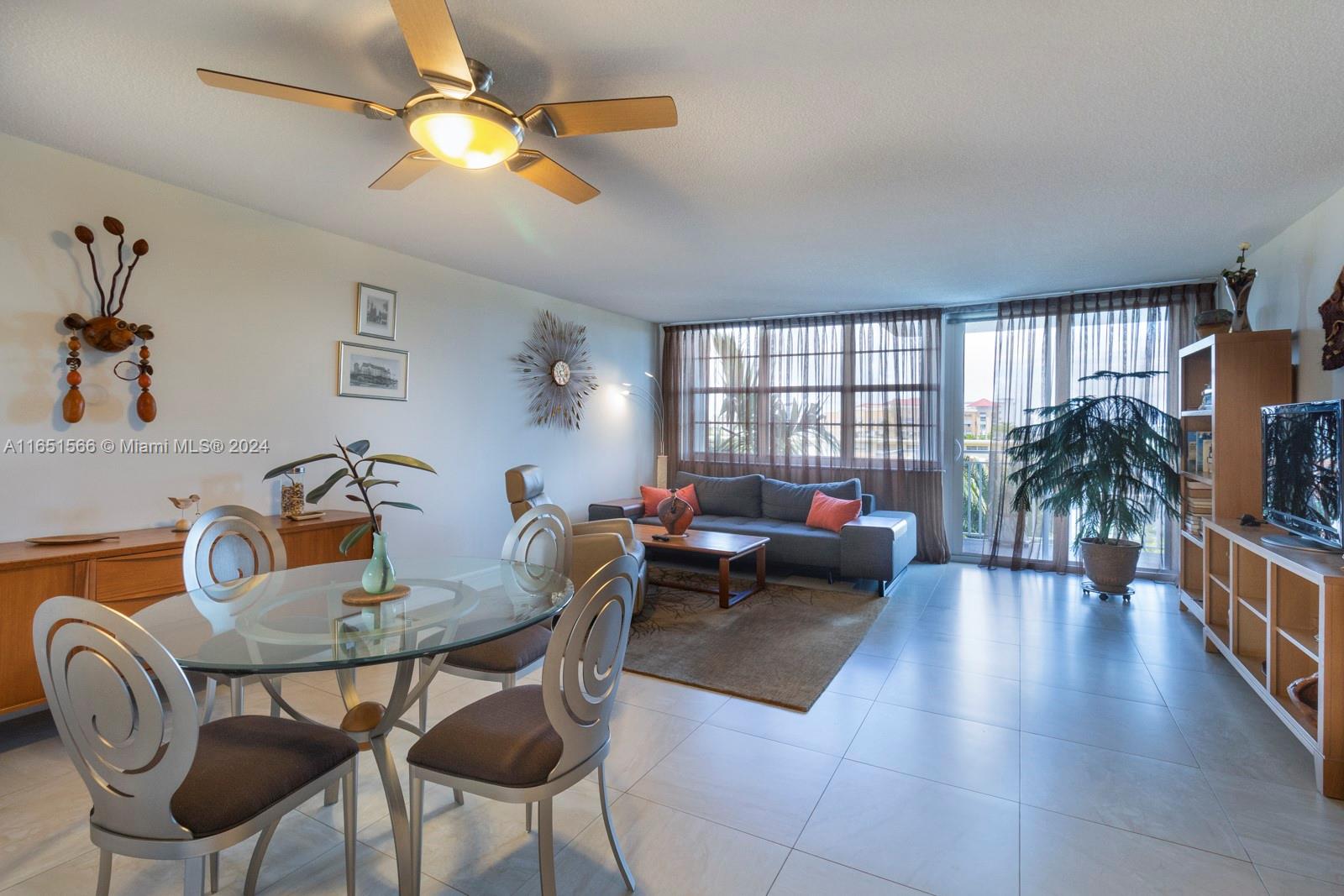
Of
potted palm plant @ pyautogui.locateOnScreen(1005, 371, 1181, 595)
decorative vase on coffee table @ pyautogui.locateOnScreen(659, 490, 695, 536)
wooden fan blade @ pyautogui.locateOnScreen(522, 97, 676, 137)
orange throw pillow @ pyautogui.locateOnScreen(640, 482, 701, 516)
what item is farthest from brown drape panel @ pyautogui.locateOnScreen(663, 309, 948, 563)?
wooden fan blade @ pyautogui.locateOnScreen(522, 97, 676, 137)

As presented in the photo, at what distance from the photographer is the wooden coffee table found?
448cm

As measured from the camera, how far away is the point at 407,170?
2.40 metres

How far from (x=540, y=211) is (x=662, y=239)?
0.82 meters

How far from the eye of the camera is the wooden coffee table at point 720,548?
448cm

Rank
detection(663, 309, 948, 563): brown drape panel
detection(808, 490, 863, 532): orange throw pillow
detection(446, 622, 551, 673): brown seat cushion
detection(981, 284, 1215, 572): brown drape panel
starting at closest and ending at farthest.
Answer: detection(446, 622, 551, 673): brown seat cushion → detection(981, 284, 1215, 572): brown drape panel → detection(808, 490, 863, 532): orange throw pillow → detection(663, 309, 948, 563): brown drape panel

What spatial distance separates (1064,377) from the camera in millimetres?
5324

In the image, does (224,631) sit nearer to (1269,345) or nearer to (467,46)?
(467,46)

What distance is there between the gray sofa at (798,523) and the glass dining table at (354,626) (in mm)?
3124

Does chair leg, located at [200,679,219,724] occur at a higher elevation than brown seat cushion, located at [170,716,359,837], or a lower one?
lower

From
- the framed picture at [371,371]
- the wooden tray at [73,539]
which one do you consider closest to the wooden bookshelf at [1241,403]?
the framed picture at [371,371]

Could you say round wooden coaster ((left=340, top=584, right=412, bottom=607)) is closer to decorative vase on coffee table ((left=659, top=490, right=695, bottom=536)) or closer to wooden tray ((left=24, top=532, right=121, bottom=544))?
wooden tray ((left=24, top=532, right=121, bottom=544))

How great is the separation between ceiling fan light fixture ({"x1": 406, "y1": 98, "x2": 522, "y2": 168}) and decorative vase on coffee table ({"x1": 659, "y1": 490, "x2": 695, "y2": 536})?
10.4ft

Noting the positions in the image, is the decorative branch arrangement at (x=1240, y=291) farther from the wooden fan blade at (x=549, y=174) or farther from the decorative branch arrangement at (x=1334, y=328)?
the wooden fan blade at (x=549, y=174)

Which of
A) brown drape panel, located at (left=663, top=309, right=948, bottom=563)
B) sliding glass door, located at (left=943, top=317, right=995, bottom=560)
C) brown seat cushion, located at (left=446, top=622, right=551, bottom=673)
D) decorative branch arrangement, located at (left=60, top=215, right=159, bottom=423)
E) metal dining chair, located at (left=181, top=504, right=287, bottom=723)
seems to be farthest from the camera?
brown drape panel, located at (left=663, top=309, right=948, bottom=563)
